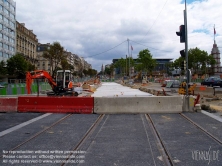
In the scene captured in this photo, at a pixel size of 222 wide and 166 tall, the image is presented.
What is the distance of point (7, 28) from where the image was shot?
253 ft

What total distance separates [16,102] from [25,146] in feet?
22.2

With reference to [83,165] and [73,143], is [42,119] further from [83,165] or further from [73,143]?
[83,165]

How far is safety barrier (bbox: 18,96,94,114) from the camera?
38.3 ft

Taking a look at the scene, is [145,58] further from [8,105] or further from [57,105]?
[8,105]

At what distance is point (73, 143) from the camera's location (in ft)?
20.9

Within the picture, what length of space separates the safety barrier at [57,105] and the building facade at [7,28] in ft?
215

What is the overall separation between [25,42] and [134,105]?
94937mm

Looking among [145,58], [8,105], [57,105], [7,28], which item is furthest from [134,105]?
[145,58]

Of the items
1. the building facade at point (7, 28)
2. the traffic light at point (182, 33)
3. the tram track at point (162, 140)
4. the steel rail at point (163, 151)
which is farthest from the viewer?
the building facade at point (7, 28)

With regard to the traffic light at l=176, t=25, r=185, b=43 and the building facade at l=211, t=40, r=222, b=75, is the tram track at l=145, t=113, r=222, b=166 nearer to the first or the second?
the traffic light at l=176, t=25, r=185, b=43

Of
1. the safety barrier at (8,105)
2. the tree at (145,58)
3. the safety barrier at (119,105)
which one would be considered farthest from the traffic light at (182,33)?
the tree at (145,58)

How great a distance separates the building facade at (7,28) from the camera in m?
72.8

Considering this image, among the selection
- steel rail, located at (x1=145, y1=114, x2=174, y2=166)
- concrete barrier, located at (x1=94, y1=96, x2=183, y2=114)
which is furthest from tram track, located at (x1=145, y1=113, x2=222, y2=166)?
concrete barrier, located at (x1=94, y1=96, x2=183, y2=114)

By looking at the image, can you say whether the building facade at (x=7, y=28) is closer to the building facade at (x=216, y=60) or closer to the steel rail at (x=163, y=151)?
the steel rail at (x=163, y=151)
